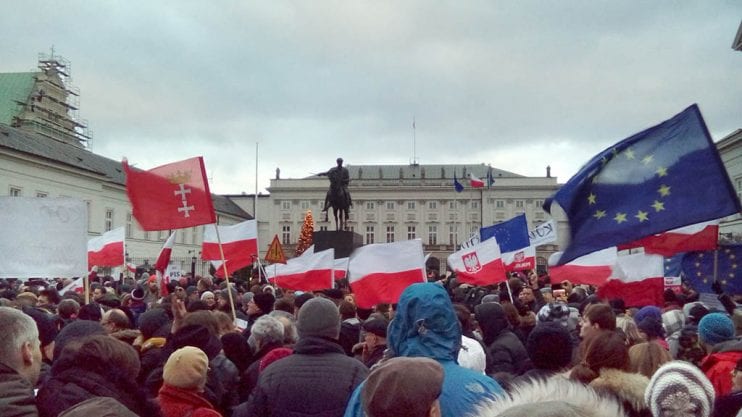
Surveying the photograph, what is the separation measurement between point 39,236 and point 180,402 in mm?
4555

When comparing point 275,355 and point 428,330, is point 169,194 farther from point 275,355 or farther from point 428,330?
point 428,330

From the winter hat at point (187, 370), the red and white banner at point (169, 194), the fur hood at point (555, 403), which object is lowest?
the winter hat at point (187, 370)

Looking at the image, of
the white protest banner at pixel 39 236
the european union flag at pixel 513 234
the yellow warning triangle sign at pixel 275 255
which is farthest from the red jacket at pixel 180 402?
the european union flag at pixel 513 234

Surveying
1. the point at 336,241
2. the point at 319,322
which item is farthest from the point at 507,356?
the point at 336,241

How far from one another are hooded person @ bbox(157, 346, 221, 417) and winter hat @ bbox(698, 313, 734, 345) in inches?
125

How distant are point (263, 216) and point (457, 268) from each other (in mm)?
78687

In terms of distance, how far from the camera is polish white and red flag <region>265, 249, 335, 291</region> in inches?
432

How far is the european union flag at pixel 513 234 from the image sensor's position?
12820 mm

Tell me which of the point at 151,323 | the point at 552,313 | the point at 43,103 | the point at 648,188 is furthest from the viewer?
the point at 43,103

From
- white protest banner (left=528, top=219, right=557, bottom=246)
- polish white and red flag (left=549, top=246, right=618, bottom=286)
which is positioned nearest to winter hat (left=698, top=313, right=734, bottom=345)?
polish white and red flag (left=549, top=246, right=618, bottom=286)

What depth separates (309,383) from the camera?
3.46 meters

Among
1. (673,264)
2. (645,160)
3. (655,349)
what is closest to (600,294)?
(673,264)

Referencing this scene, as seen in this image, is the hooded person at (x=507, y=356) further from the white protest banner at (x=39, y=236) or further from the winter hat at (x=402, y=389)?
the white protest banner at (x=39, y=236)

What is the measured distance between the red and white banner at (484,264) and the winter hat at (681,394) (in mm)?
7957
